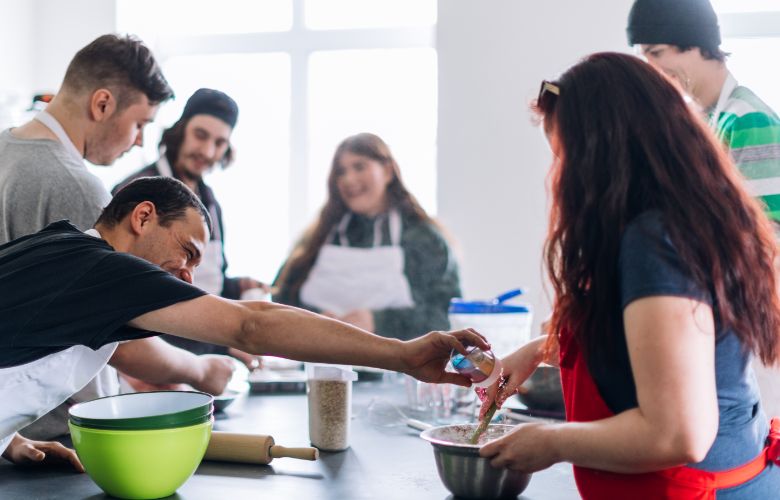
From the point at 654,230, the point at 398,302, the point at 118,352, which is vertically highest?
the point at 654,230

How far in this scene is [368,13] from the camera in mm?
4328

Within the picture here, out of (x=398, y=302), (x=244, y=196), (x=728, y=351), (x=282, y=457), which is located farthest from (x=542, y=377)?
(x=244, y=196)

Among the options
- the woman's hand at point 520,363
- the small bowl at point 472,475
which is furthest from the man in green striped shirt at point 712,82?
the small bowl at point 472,475

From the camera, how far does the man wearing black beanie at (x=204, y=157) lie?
3.10 m

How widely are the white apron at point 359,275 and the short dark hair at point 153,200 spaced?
2.10m

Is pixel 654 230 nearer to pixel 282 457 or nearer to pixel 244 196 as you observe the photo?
pixel 282 457

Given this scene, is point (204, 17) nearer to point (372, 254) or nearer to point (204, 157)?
point (204, 157)

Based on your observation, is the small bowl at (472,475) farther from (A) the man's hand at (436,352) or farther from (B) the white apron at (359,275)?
(B) the white apron at (359,275)

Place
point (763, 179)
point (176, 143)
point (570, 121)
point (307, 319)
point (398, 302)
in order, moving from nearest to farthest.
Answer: point (570, 121)
point (307, 319)
point (763, 179)
point (176, 143)
point (398, 302)

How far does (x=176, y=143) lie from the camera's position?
3152mm

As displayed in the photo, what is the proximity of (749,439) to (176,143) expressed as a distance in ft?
8.34

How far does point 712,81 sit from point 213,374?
4.84ft

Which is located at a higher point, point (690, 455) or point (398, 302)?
point (690, 455)

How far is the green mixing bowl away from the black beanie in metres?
1.59
